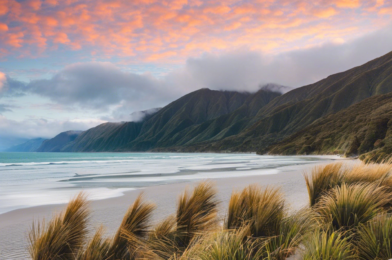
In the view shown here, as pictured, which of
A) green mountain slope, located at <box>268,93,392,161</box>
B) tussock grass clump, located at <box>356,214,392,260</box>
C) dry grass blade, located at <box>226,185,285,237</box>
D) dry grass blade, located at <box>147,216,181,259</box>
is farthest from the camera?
green mountain slope, located at <box>268,93,392,161</box>

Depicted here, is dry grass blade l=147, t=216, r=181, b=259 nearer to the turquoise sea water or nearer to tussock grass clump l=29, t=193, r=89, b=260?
tussock grass clump l=29, t=193, r=89, b=260

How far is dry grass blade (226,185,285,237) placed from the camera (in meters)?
4.06

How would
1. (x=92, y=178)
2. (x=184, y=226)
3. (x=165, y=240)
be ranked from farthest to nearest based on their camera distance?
(x=92, y=178)
(x=184, y=226)
(x=165, y=240)

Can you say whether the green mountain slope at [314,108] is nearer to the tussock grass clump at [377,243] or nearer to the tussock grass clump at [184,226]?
the tussock grass clump at [184,226]

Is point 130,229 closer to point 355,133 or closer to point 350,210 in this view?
point 350,210

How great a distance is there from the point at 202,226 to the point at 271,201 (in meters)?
1.05

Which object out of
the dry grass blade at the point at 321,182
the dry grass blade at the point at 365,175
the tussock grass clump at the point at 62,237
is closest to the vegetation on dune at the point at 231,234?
the tussock grass clump at the point at 62,237

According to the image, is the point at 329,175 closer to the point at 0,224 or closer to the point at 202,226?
the point at 202,226

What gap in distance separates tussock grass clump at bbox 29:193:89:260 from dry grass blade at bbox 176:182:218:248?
132cm

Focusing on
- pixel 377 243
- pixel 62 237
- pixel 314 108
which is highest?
pixel 314 108

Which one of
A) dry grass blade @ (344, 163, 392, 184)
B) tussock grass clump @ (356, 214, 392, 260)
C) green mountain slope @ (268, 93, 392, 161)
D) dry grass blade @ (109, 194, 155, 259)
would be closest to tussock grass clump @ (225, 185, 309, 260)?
tussock grass clump @ (356, 214, 392, 260)

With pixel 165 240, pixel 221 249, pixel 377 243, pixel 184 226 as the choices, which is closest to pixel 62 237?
pixel 165 240

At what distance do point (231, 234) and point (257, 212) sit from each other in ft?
3.00

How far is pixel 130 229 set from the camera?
4.11 metres
